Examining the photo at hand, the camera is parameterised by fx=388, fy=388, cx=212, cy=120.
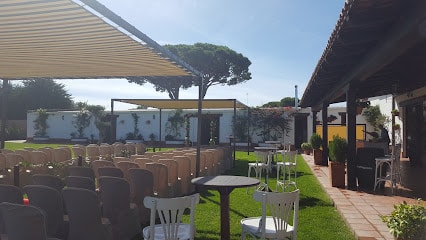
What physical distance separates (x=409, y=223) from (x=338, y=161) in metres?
4.58

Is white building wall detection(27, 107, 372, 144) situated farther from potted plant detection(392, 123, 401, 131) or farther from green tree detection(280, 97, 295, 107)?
green tree detection(280, 97, 295, 107)

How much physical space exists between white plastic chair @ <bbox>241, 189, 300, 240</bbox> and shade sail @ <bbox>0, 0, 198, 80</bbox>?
226cm

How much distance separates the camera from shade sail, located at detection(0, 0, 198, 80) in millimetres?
3883

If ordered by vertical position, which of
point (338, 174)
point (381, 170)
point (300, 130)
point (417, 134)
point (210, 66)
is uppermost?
point (210, 66)

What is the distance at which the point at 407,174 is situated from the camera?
30.6ft

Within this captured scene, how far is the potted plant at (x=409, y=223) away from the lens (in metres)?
2.97

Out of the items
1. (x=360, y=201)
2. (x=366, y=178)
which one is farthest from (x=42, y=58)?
(x=366, y=178)

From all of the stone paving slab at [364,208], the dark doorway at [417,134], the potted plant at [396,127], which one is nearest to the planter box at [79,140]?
the potted plant at [396,127]

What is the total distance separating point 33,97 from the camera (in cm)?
3803

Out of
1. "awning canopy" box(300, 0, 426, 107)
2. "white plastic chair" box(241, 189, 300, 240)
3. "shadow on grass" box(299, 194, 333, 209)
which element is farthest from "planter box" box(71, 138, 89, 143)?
"white plastic chair" box(241, 189, 300, 240)

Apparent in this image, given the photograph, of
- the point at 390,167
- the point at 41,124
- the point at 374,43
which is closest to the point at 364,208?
the point at 390,167

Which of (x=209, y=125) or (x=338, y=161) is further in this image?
(x=209, y=125)

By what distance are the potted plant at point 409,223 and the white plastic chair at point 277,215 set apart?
2.59 feet

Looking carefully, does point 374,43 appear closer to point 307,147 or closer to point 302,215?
point 302,215
